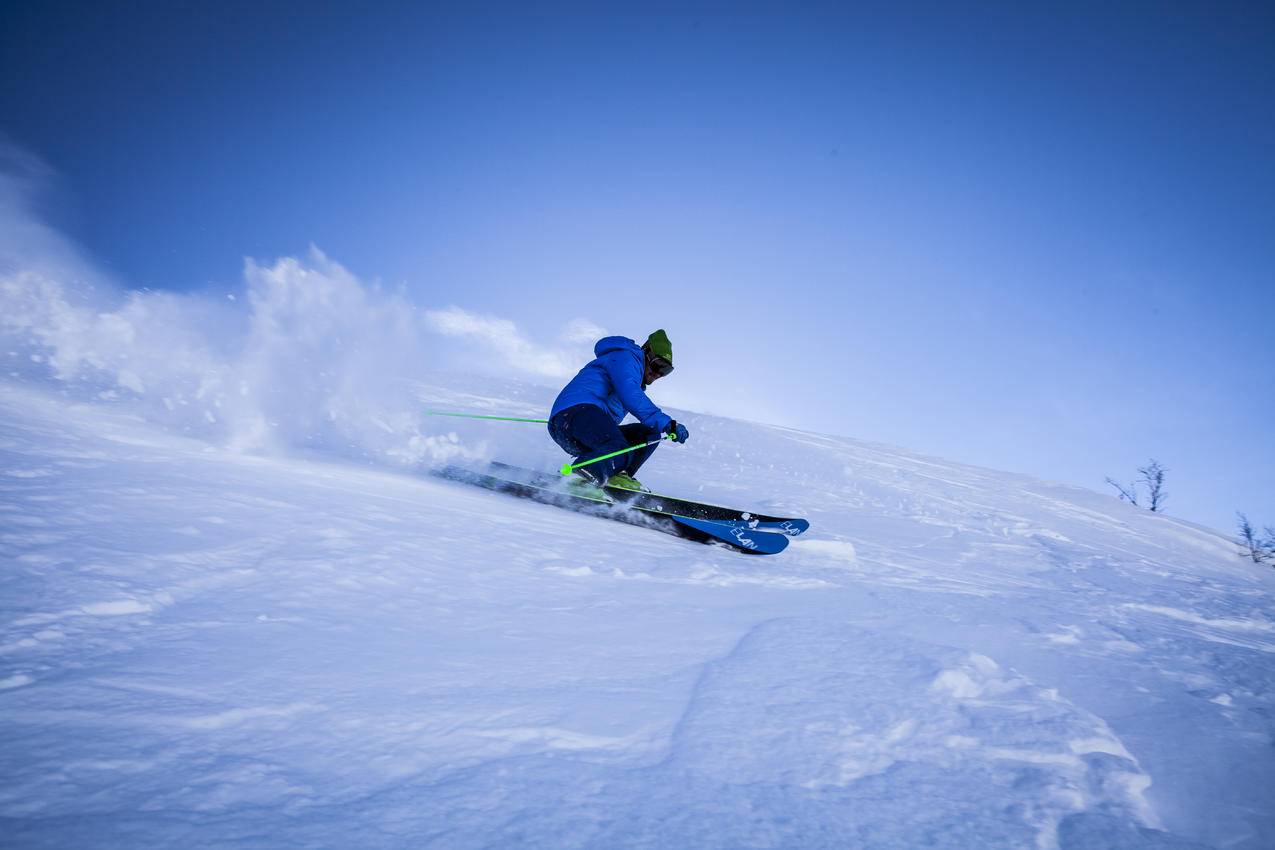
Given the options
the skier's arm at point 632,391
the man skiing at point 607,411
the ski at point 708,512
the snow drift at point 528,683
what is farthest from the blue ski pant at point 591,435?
the snow drift at point 528,683

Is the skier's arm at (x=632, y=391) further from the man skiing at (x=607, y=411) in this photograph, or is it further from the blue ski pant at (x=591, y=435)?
the blue ski pant at (x=591, y=435)

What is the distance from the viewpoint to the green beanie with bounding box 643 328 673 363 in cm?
542

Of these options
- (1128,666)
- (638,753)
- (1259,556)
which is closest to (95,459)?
(638,753)

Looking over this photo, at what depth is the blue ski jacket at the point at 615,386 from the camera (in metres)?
4.95

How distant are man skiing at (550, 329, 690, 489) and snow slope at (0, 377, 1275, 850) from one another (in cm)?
178

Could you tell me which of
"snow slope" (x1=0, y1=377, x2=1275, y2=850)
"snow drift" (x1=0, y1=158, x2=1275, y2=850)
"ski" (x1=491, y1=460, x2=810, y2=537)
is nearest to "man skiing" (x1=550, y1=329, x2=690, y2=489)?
"ski" (x1=491, y1=460, x2=810, y2=537)

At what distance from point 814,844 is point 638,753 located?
405 mm

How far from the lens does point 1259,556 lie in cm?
798

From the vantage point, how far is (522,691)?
55.1 inches

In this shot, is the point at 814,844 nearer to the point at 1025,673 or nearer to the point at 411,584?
the point at 411,584

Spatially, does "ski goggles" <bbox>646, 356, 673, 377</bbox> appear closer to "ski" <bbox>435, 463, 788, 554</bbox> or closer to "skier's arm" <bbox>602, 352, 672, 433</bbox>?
"skier's arm" <bbox>602, 352, 672, 433</bbox>

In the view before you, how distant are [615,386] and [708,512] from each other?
5.12 ft

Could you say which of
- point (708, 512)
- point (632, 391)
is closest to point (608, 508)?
point (708, 512)

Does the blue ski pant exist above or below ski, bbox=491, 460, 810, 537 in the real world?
above
